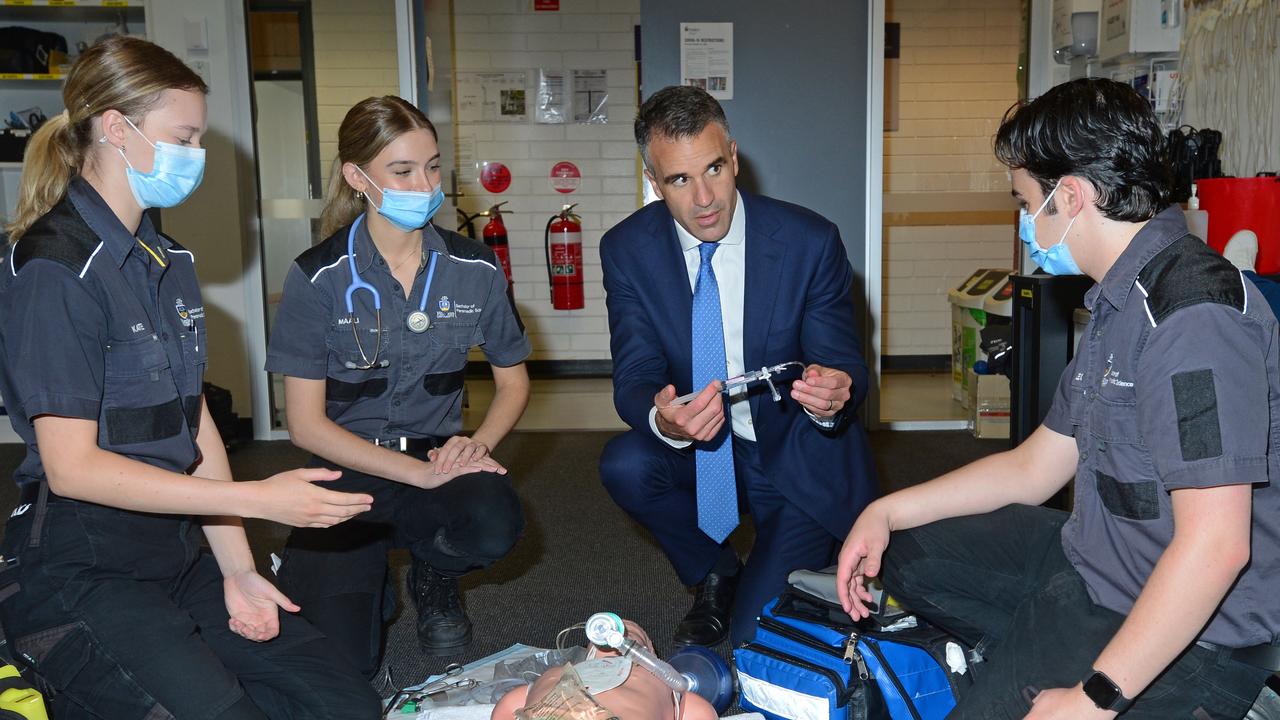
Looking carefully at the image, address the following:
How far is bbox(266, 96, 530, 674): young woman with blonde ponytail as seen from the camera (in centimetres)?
227

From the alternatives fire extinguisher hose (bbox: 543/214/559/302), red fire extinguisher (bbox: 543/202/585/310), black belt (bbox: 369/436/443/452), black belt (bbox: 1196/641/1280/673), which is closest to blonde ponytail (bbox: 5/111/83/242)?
black belt (bbox: 369/436/443/452)

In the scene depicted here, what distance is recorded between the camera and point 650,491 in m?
2.47

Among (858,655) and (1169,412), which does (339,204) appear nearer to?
(858,655)

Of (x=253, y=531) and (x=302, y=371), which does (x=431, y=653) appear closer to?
(x=302, y=371)

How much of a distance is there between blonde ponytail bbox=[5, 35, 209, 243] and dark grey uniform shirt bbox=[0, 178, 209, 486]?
0.14 ft

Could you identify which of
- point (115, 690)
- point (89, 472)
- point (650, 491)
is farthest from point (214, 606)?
point (650, 491)

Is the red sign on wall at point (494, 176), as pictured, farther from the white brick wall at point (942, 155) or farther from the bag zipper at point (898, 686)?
the bag zipper at point (898, 686)

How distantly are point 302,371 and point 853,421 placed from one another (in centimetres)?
130

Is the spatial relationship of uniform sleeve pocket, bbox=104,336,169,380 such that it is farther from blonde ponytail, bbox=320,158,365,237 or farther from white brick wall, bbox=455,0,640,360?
white brick wall, bbox=455,0,640,360

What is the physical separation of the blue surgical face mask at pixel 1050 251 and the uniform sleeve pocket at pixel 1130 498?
33 cm

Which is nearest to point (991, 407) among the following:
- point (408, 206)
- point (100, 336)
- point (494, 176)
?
point (408, 206)

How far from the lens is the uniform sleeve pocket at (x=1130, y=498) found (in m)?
1.37

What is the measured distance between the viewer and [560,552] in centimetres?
324

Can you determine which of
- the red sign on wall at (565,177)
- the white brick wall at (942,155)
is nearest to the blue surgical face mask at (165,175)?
the white brick wall at (942,155)
